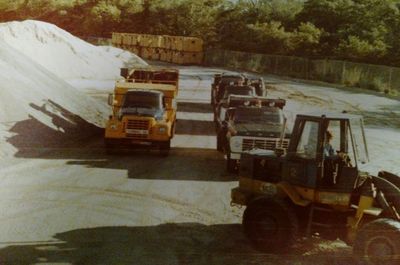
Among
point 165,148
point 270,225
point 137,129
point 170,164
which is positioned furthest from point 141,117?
point 270,225

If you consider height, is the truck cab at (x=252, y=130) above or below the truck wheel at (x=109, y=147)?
above

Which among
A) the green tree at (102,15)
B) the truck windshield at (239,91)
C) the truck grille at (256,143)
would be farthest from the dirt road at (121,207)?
the green tree at (102,15)

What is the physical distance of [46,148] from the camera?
20.7 m

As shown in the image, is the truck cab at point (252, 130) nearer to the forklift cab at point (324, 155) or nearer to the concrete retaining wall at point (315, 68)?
the forklift cab at point (324, 155)

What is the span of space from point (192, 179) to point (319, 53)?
48.1 m

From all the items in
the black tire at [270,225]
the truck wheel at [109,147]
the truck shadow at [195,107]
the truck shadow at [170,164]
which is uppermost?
the black tire at [270,225]

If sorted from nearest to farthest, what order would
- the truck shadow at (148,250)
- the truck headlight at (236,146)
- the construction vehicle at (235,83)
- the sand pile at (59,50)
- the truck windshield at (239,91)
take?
the truck shadow at (148,250) → the truck headlight at (236,146) → the truck windshield at (239,91) → the construction vehicle at (235,83) → the sand pile at (59,50)

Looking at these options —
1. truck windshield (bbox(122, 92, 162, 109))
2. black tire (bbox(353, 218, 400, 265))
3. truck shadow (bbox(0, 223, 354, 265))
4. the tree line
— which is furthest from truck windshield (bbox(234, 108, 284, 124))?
the tree line

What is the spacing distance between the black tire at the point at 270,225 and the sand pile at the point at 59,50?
3594cm

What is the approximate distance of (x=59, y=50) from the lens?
170 ft

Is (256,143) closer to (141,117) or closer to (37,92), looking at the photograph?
(141,117)

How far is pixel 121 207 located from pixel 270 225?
420 cm

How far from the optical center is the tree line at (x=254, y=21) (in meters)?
32.7

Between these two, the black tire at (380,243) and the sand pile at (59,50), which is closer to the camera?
the black tire at (380,243)
